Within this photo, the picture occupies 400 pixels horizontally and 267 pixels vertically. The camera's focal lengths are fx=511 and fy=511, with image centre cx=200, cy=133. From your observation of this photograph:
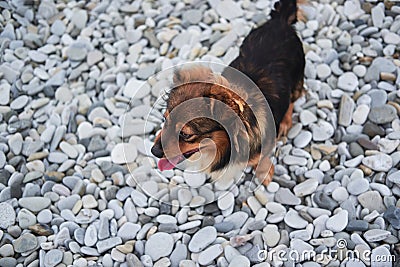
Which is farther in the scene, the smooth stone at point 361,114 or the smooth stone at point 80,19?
the smooth stone at point 80,19

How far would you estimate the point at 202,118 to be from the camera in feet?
6.69

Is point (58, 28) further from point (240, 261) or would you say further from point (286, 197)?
point (240, 261)

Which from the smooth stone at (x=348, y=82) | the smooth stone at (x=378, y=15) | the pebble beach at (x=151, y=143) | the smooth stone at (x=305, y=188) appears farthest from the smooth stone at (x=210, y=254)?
the smooth stone at (x=378, y=15)

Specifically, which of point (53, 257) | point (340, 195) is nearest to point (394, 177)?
point (340, 195)

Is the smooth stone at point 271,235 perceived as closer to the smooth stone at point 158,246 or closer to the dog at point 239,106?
the dog at point 239,106

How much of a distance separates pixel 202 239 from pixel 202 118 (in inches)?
23.4

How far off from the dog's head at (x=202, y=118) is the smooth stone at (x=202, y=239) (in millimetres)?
354

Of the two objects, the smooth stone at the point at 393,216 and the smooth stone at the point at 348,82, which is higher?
the smooth stone at the point at 348,82

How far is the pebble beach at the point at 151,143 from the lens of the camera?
2.28 metres

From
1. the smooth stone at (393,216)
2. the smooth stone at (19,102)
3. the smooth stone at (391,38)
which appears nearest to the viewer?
the smooth stone at (393,216)

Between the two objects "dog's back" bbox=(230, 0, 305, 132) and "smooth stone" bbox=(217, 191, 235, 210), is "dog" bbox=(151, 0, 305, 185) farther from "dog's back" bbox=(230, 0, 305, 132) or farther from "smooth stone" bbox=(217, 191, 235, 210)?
"smooth stone" bbox=(217, 191, 235, 210)

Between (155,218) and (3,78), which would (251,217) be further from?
(3,78)

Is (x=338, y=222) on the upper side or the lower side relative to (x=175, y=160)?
lower

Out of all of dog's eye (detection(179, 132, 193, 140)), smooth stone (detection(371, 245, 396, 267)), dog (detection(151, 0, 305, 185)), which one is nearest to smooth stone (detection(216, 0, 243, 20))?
dog (detection(151, 0, 305, 185))
